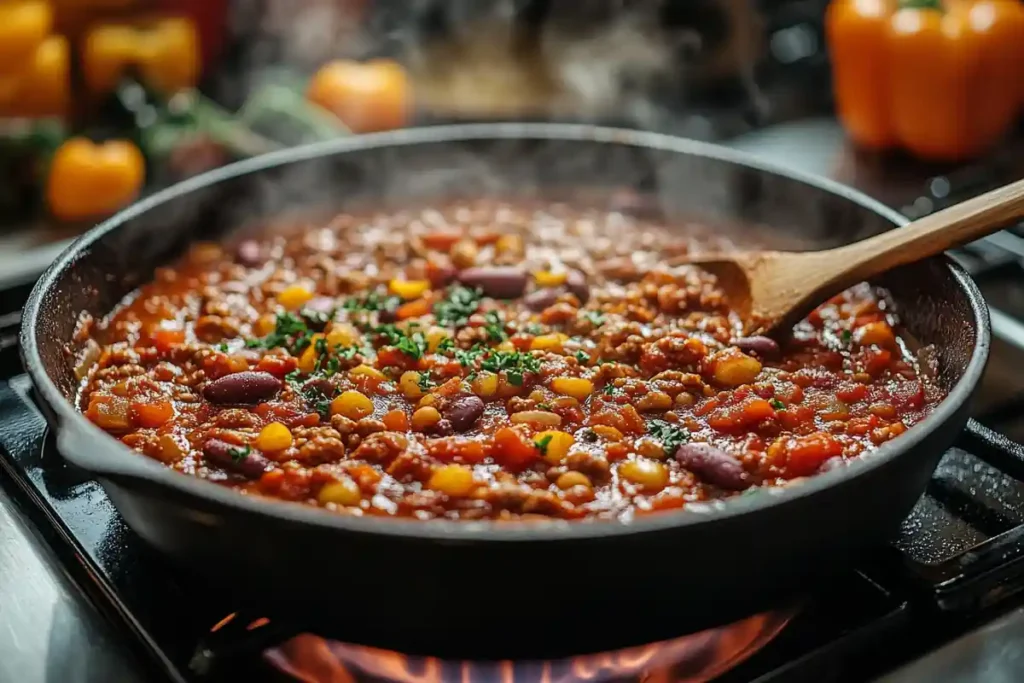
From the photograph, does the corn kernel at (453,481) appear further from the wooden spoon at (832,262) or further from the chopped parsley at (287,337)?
the wooden spoon at (832,262)

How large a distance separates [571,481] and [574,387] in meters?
0.32

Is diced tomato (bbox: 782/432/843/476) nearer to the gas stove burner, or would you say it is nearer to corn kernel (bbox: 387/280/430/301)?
the gas stove burner

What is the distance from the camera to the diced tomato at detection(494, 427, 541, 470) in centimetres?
182

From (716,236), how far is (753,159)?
24 centimetres

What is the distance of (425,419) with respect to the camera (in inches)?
76.0

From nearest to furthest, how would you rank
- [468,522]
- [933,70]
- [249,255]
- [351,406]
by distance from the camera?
[468,522] → [351,406] → [249,255] → [933,70]

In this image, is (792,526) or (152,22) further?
(152,22)

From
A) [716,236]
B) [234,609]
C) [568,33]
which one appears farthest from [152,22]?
[234,609]

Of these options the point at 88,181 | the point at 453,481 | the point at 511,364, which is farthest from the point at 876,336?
the point at 88,181

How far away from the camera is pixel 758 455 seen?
71.5 inches

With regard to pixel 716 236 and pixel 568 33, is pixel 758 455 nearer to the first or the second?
pixel 716 236

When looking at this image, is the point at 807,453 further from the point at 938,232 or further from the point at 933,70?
the point at 933,70

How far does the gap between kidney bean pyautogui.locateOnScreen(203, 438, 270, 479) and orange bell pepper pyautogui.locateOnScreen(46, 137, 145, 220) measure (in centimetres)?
180

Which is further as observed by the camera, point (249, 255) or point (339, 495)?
point (249, 255)
